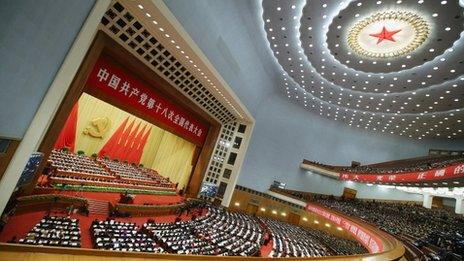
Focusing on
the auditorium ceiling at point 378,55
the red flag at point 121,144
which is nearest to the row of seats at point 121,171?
the red flag at point 121,144

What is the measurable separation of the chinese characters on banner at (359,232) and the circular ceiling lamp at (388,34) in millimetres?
9370

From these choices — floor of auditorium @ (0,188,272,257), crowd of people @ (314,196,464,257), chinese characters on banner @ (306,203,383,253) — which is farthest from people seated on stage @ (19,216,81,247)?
crowd of people @ (314,196,464,257)

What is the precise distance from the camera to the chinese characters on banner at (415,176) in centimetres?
1301

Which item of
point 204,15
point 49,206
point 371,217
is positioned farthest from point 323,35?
point 49,206

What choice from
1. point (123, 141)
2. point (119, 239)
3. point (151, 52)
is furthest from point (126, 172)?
point (119, 239)

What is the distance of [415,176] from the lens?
56.7 feet

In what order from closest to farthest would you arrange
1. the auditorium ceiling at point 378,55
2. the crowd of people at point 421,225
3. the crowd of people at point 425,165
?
the crowd of people at point 421,225
the auditorium ceiling at point 378,55
the crowd of people at point 425,165

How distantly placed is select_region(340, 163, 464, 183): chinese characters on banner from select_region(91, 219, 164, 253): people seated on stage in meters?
13.0

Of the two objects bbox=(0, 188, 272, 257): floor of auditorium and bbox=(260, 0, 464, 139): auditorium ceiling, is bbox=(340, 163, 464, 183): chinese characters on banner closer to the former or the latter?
bbox=(260, 0, 464, 139): auditorium ceiling

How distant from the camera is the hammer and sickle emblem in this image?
19.5 m

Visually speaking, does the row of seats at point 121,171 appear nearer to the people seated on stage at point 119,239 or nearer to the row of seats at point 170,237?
the row of seats at point 170,237

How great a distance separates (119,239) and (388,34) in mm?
14965

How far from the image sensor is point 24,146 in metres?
8.20

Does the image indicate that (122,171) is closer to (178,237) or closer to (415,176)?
(178,237)
